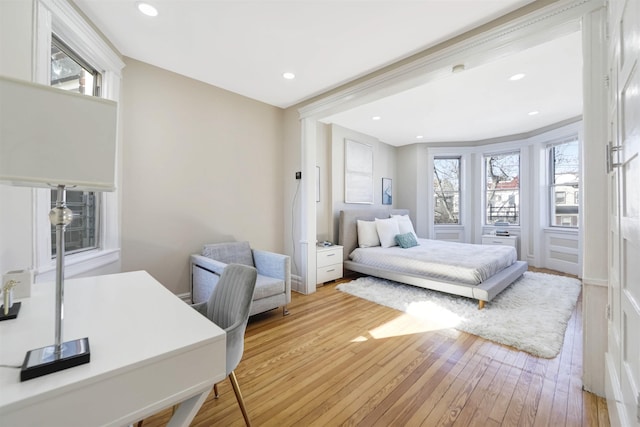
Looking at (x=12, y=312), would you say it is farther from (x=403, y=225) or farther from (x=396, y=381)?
(x=403, y=225)

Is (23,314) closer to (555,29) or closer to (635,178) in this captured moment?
(635,178)

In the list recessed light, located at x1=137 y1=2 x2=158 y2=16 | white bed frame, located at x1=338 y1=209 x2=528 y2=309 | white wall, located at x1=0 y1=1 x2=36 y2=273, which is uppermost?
recessed light, located at x1=137 y1=2 x2=158 y2=16

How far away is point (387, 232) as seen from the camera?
4.53m

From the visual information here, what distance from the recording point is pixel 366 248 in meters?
4.38

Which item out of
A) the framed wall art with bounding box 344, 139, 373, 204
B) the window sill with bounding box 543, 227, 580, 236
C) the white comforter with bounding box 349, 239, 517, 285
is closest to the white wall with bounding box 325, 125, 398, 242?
the framed wall art with bounding box 344, 139, 373, 204

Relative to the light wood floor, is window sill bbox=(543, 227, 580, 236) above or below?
above

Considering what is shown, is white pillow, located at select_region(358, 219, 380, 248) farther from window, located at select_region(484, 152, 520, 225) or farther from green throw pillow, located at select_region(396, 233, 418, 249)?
window, located at select_region(484, 152, 520, 225)

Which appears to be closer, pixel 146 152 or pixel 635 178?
pixel 635 178

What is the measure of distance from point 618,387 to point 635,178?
1.03 metres

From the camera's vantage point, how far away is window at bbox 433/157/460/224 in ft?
19.9

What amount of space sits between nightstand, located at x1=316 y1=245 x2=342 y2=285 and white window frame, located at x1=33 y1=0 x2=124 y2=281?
2366mm

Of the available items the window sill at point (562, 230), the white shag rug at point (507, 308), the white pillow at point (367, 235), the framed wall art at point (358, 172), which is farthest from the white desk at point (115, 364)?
the window sill at point (562, 230)

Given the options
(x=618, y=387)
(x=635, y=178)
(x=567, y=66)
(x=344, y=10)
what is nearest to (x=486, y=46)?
(x=344, y=10)

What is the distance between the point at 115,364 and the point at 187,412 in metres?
0.33
